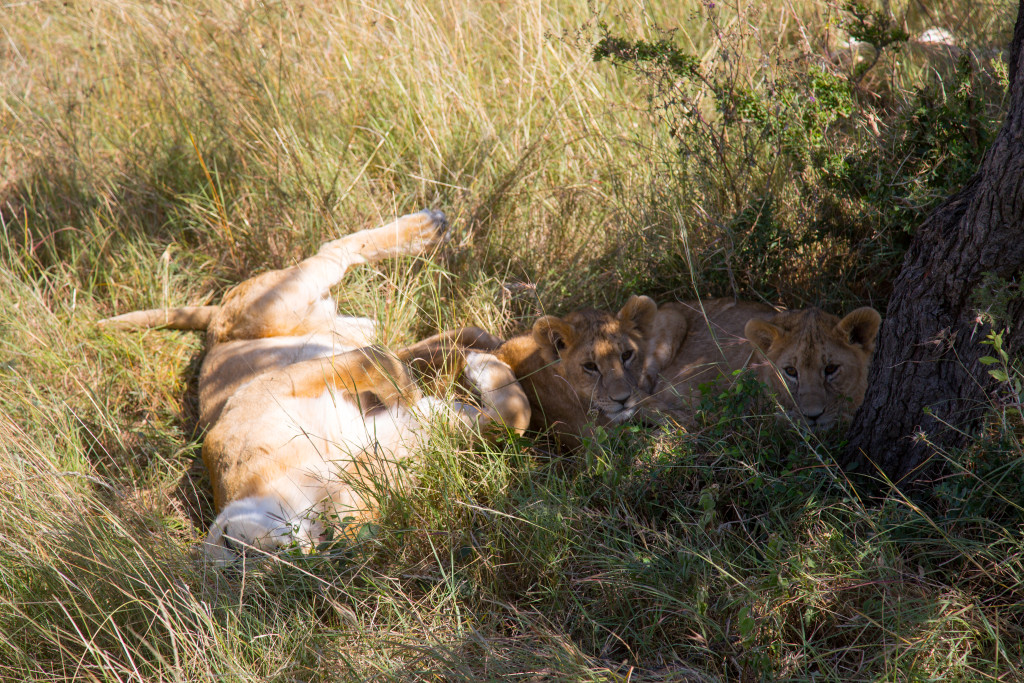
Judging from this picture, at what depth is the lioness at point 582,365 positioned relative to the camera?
3.72 metres

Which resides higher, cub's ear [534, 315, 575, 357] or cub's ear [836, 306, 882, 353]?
cub's ear [836, 306, 882, 353]

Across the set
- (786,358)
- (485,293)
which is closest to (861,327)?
(786,358)

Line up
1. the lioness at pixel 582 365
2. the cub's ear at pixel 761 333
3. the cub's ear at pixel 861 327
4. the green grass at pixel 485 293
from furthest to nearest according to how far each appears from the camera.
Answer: the lioness at pixel 582 365
the cub's ear at pixel 761 333
the cub's ear at pixel 861 327
the green grass at pixel 485 293

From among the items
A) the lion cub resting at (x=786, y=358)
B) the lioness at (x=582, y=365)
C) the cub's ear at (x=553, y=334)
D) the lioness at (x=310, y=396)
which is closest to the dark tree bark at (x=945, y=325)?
the lion cub resting at (x=786, y=358)

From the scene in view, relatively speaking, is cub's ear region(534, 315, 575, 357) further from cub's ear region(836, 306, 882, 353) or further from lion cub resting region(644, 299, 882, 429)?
cub's ear region(836, 306, 882, 353)

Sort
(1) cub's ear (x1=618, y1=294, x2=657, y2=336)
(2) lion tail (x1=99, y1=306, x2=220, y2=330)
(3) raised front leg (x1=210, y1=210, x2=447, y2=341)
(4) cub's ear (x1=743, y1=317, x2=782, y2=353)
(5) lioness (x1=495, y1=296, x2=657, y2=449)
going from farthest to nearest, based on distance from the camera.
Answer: (2) lion tail (x1=99, y1=306, x2=220, y2=330)
(3) raised front leg (x1=210, y1=210, x2=447, y2=341)
(1) cub's ear (x1=618, y1=294, x2=657, y2=336)
(5) lioness (x1=495, y1=296, x2=657, y2=449)
(4) cub's ear (x1=743, y1=317, x2=782, y2=353)

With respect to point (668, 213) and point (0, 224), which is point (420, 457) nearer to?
point (668, 213)

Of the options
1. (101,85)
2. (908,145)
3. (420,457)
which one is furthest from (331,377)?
(101,85)

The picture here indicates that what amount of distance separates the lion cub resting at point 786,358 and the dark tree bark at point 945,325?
33cm

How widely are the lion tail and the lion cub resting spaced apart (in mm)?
2641

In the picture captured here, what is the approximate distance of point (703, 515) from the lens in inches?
109

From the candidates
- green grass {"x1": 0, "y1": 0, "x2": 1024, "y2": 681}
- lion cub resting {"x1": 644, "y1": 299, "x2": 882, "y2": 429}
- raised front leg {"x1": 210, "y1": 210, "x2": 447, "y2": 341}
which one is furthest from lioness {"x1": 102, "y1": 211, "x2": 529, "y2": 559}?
lion cub resting {"x1": 644, "y1": 299, "x2": 882, "y2": 429}

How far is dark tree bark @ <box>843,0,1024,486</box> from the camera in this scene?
248cm

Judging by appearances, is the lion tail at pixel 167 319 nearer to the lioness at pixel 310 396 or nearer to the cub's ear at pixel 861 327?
the lioness at pixel 310 396
